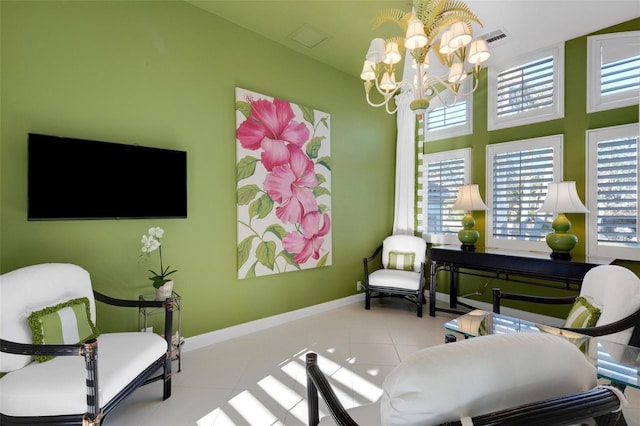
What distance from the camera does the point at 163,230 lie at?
2.55 m

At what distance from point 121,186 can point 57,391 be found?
1424 mm

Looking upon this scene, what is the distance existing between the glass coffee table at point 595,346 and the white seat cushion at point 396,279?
145cm

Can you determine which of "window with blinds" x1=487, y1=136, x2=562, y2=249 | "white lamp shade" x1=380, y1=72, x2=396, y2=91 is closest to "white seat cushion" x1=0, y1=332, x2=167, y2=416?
"white lamp shade" x1=380, y1=72, x2=396, y2=91

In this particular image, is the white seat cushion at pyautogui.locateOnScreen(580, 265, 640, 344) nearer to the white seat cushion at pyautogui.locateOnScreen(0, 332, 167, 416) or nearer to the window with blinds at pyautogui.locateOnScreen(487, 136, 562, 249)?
the window with blinds at pyautogui.locateOnScreen(487, 136, 562, 249)

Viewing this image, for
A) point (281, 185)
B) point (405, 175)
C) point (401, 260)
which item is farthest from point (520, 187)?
point (281, 185)

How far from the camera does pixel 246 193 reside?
3070 millimetres

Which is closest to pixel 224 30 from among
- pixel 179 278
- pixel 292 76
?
pixel 292 76

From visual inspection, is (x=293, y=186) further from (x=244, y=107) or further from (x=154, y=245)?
(x=154, y=245)

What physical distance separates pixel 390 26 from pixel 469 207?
229cm

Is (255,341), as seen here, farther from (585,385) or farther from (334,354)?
(585,385)

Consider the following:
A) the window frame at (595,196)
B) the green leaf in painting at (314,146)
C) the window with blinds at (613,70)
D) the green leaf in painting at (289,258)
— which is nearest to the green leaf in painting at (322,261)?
the green leaf in painting at (289,258)

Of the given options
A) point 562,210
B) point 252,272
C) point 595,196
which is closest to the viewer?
point 562,210

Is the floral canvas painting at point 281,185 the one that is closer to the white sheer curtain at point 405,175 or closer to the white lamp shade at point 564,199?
the white sheer curtain at point 405,175

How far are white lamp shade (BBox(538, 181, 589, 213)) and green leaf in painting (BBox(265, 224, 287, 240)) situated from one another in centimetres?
279
